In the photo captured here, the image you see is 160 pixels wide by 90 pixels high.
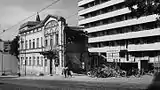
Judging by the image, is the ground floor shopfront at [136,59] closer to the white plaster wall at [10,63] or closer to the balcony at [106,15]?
the balcony at [106,15]

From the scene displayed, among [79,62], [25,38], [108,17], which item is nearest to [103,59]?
[79,62]

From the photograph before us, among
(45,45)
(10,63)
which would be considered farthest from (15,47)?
(45,45)

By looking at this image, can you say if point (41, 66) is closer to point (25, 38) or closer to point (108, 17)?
point (25, 38)

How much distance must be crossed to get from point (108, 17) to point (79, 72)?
20.1 meters

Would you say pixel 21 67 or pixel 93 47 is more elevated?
pixel 93 47

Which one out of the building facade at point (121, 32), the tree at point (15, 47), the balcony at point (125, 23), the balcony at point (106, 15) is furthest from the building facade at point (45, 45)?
the balcony at point (106, 15)

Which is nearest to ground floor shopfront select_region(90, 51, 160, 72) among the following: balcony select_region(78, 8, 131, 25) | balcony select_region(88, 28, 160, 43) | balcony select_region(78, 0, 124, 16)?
balcony select_region(88, 28, 160, 43)

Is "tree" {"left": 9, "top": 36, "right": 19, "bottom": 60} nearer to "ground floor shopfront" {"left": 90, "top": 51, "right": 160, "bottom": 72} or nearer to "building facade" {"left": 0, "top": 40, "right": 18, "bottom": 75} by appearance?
"building facade" {"left": 0, "top": 40, "right": 18, "bottom": 75}

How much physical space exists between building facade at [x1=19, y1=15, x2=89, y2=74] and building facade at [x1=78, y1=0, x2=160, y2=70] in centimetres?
891

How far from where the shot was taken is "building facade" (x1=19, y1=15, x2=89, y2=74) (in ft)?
173

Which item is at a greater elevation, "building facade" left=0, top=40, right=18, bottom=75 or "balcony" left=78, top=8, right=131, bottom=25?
"balcony" left=78, top=8, right=131, bottom=25

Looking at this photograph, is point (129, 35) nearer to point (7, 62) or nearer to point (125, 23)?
point (125, 23)

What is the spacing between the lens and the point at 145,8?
70.4ft

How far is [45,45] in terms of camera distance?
195 ft
